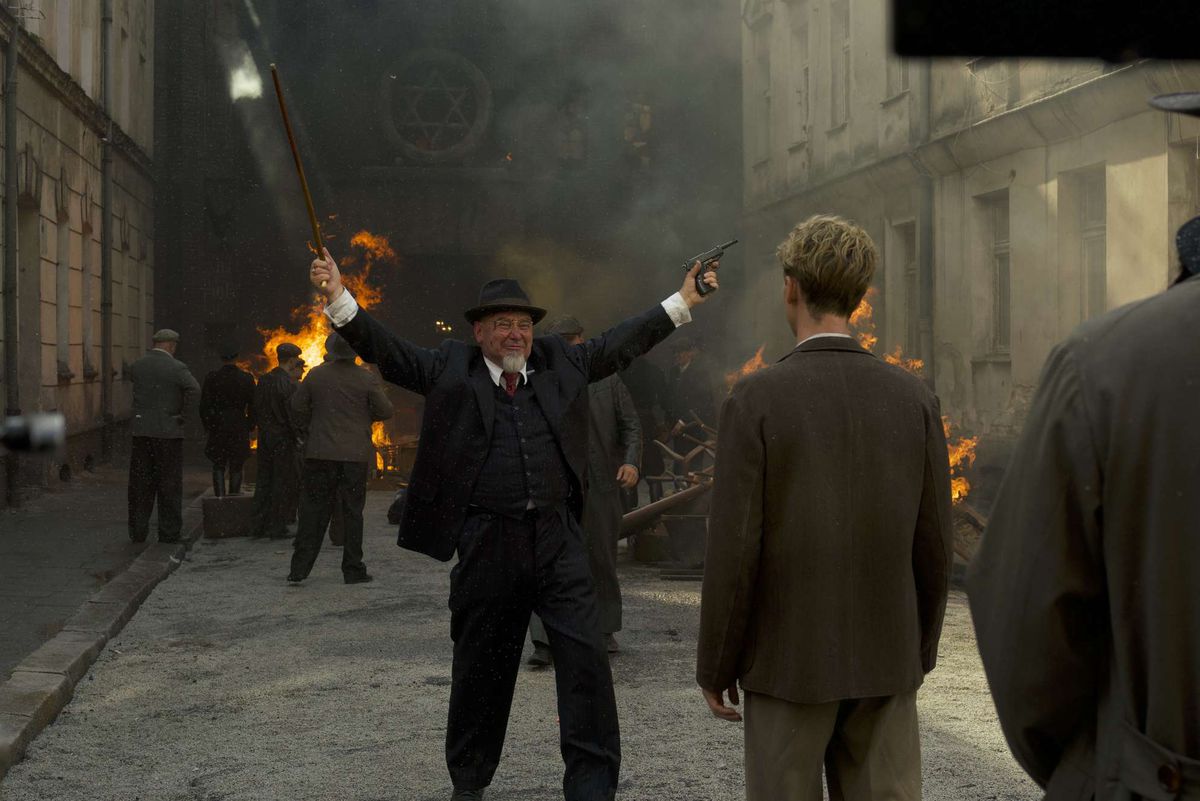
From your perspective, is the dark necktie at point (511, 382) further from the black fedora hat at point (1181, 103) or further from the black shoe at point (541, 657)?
the black fedora hat at point (1181, 103)

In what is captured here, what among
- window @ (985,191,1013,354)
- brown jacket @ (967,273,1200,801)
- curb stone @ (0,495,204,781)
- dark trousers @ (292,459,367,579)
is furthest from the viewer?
window @ (985,191,1013,354)

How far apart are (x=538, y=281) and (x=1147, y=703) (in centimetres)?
2780

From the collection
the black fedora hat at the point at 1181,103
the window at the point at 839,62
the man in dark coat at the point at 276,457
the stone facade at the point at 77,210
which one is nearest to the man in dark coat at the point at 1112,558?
the black fedora hat at the point at 1181,103

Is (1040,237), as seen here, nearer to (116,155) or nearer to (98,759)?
(98,759)

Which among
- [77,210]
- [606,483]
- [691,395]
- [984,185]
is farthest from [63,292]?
[606,483]

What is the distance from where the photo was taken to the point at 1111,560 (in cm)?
194

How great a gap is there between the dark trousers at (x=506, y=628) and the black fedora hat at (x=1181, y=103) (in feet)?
11.5

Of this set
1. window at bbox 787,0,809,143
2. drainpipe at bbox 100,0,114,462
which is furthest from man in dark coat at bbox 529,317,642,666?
drainpipe at bbox 100,0,114,462

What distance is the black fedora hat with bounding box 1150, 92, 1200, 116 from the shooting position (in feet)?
6.31

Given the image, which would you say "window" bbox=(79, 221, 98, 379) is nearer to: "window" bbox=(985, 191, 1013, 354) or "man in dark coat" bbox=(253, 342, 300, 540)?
"man in dark coat" bbox=(253, 342, 300, 540)

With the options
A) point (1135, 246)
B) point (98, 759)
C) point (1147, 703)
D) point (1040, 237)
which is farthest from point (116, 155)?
point (1147, 703)

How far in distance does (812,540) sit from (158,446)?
10.8m

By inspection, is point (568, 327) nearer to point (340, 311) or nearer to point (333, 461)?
point (333, 461)

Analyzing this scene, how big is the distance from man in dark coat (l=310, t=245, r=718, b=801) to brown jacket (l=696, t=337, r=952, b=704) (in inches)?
68.4
